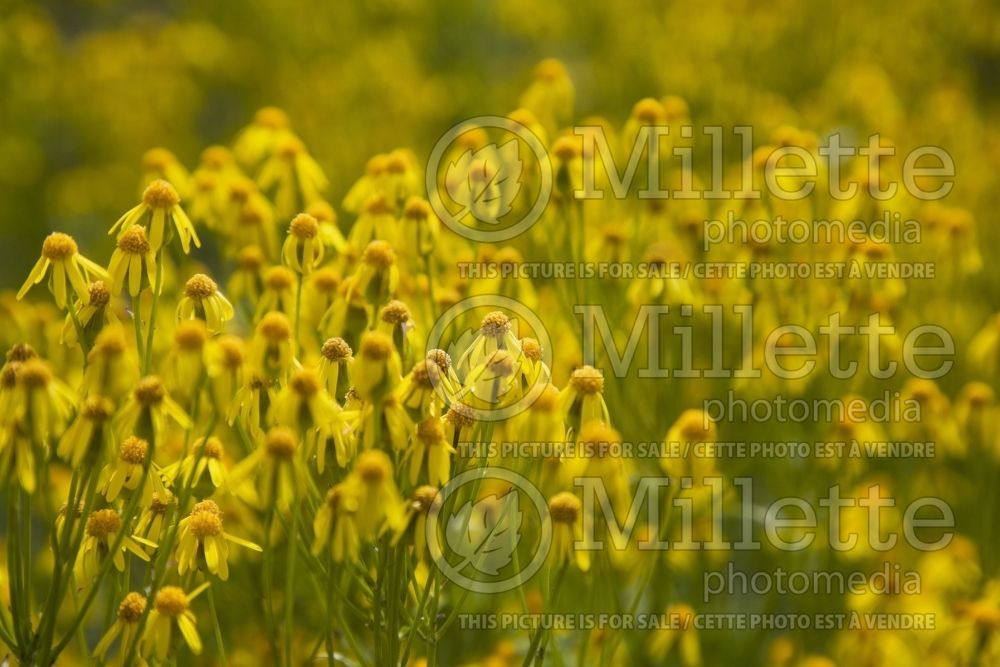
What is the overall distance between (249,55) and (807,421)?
4.11m

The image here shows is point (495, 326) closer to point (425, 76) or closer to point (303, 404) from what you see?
point (303, 404)

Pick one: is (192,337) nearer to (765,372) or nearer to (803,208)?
(765,372)

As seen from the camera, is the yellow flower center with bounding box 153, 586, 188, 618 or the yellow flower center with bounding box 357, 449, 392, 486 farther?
the yellow flower center with bounding box 153, 586, 188, 618

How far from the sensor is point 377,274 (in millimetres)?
1834

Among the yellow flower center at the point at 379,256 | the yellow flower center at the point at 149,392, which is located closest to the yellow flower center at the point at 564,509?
the yellow flower center at the point at 379,256

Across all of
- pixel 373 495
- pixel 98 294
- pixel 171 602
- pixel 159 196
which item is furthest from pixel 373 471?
pixel 159 196

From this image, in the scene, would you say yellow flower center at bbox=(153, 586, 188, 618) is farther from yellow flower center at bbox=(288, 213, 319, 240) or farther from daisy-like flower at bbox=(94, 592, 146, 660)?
yellow flower center at bbox=(288, 213, 319, 240)

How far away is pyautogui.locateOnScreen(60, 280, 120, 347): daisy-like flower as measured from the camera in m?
1.73

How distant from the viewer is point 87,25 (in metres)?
6.97

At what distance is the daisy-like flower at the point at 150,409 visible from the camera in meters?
1.52
